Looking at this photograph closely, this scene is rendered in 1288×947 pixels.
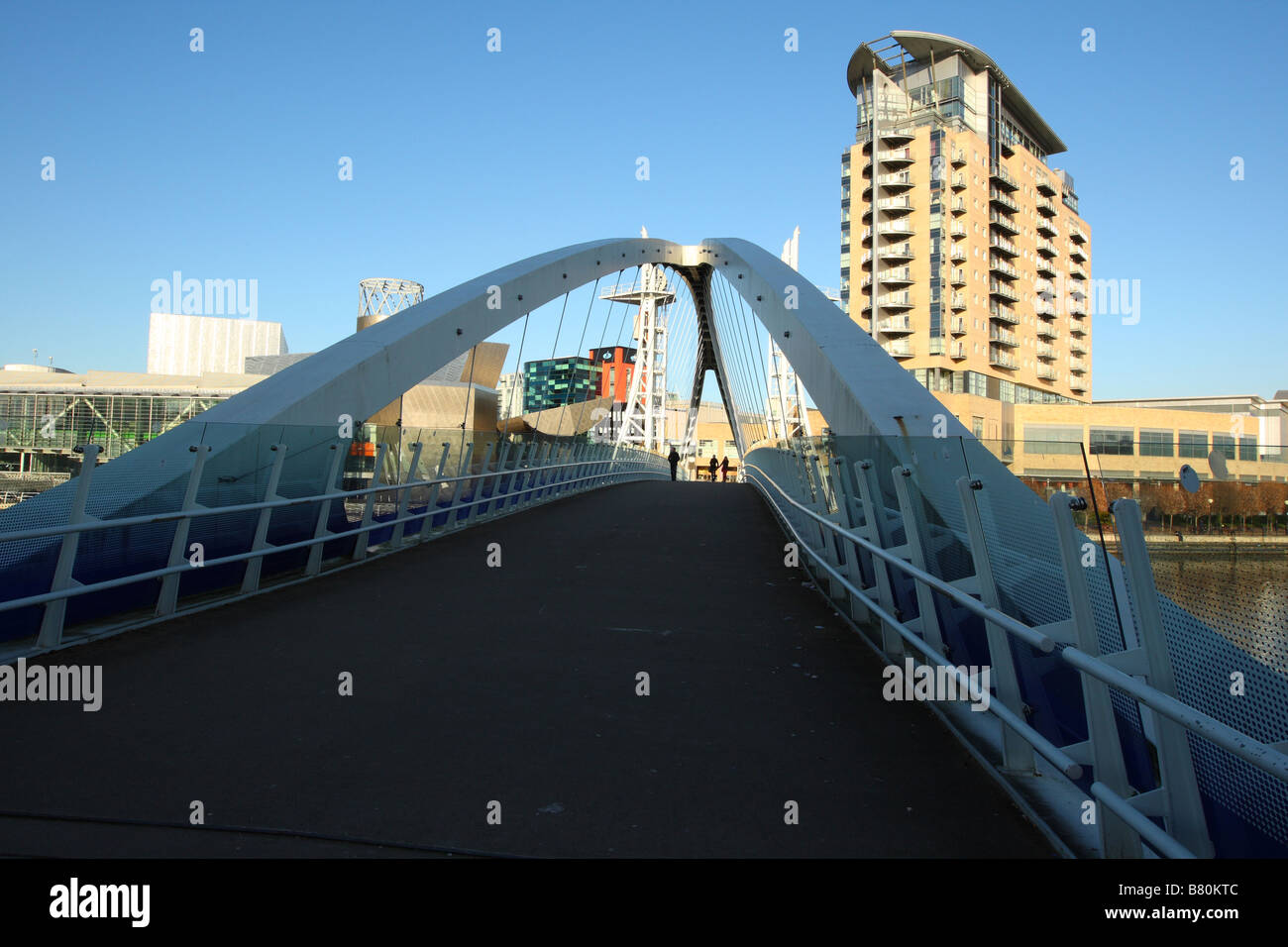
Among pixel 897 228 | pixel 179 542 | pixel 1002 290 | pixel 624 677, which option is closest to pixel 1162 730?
pixel 624 677

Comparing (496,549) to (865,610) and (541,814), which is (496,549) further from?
(541,814)

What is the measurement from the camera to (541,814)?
3236 mm

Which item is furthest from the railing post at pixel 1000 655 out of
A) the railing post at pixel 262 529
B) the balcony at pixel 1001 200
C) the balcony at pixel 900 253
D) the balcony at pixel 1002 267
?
the balcony at pixel 1001 200

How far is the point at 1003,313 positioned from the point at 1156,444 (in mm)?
67722

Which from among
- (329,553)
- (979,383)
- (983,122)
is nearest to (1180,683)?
(329,553)

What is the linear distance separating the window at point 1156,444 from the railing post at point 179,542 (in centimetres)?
621

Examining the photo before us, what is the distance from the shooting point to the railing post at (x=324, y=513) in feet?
29.1

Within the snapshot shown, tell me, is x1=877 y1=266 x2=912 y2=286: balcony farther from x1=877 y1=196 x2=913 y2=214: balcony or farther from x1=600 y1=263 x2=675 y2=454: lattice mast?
x1=600 y1=263 x2=675 y2=454: lattice mast

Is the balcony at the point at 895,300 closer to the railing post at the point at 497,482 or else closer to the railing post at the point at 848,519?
the railing post at the point at 497,482

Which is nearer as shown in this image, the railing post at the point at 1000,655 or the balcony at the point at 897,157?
the railing post at the point at 1000,655

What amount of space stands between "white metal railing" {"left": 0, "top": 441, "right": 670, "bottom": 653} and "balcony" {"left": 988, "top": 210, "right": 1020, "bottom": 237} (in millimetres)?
53154

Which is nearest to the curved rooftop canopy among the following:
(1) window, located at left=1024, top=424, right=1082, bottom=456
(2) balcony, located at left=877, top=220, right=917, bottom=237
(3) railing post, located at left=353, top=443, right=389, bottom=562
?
(2) balcony, located at left=877, top=220, right=917, bottom=237

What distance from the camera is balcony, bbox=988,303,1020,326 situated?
64312 millimetres

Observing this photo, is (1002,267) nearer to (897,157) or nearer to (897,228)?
(897,228)
